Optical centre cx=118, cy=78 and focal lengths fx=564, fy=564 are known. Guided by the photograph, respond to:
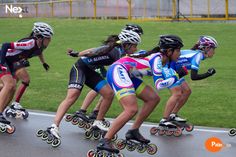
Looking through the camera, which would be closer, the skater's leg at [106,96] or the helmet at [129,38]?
the helmet at [129,38]

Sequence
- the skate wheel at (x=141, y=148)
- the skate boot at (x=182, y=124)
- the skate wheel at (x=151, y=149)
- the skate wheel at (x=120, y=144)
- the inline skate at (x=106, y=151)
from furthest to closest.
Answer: the skate boot at (x=182, y=124) → the skate wheel at (x=120, y=144) → the skate wheel at (x=141, y=148) → the skate wheel at (x=151, y=149) → the inline skate at (x=106, y=151)

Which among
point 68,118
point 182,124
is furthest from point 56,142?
point 182,124

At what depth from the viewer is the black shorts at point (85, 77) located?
992 cm

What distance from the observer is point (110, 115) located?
12328 mm

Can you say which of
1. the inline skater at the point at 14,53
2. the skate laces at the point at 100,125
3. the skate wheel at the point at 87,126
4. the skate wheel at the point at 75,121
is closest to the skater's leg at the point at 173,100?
the skate laces at the point at 100,125

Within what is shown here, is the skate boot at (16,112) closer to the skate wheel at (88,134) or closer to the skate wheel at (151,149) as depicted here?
the skate wheel at (88,134)

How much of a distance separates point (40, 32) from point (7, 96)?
1394 mm

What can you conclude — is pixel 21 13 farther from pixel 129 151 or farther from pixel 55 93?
pixel 129 151

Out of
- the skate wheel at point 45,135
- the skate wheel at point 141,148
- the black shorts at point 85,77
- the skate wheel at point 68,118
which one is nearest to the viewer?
the skate wheel at point 141,148

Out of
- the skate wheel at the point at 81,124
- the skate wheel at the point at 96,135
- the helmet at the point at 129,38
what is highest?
the helmet at the point at 129,38

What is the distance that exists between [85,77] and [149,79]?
25.8 feet

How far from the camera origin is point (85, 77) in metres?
10.1

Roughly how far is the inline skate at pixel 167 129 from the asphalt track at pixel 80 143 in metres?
0.13

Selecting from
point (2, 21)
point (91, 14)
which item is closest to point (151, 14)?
point (91, 14)
